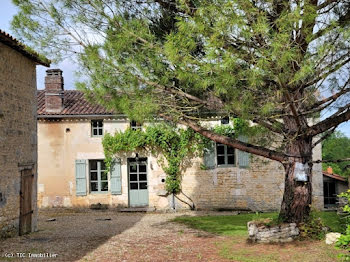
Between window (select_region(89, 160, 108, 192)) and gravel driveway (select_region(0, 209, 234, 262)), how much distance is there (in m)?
2.43

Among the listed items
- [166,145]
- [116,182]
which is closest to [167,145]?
[166,145]

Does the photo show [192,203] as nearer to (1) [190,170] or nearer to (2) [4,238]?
(1) [190,170]

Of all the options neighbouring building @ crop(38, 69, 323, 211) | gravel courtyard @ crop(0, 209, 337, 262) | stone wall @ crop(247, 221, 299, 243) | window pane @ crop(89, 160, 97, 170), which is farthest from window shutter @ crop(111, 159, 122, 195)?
stone wall @ crop(247, 221, 299, 243)

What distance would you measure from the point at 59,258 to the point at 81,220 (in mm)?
5360

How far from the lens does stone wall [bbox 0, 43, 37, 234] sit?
8539 millimetres

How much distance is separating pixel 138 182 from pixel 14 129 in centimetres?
635

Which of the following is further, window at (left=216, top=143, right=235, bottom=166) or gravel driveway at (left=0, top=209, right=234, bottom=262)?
window at (left=216, top=143, right=235, bottom=166)

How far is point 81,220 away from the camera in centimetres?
1236

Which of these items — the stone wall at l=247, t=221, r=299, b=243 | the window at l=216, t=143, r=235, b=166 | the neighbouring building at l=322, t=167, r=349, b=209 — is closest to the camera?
the stone wall at l=247, t=221, r=299, b=243

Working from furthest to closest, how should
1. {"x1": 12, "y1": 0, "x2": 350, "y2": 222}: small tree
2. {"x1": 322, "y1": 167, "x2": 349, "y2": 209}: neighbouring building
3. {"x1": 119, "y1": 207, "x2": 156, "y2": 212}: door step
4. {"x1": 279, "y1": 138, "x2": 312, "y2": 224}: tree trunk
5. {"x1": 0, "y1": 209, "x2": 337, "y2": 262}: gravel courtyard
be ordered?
{"x1": 322, "y1": 167, "x2": 349, "y2": 209}: neighbouring building, {"x1": 119, "y1": 207, "x2": 156, "y2": 212}: door step, {"x1": 279, "y1": 138, "x2": 312, "y2": 224}: tree trunk, {"x1": 0, "y1": 209, "x2": 337, "y2": 262}: gravel courtyard, {"x1": 12, "y1": 0, "x2": 350, "y2": 222}: small tree


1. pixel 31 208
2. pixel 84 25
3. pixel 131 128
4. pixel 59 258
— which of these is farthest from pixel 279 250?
pixel 131 128

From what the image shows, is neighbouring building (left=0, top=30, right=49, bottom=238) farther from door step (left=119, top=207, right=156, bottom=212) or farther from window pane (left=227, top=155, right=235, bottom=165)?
window pane (left=227, top=155, right=235, bottom=165)

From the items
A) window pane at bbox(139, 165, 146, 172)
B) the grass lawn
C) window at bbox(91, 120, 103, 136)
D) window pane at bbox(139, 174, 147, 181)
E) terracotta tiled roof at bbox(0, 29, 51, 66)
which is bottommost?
the grass lawn

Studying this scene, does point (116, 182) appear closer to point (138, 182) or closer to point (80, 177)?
point (138, 182)
